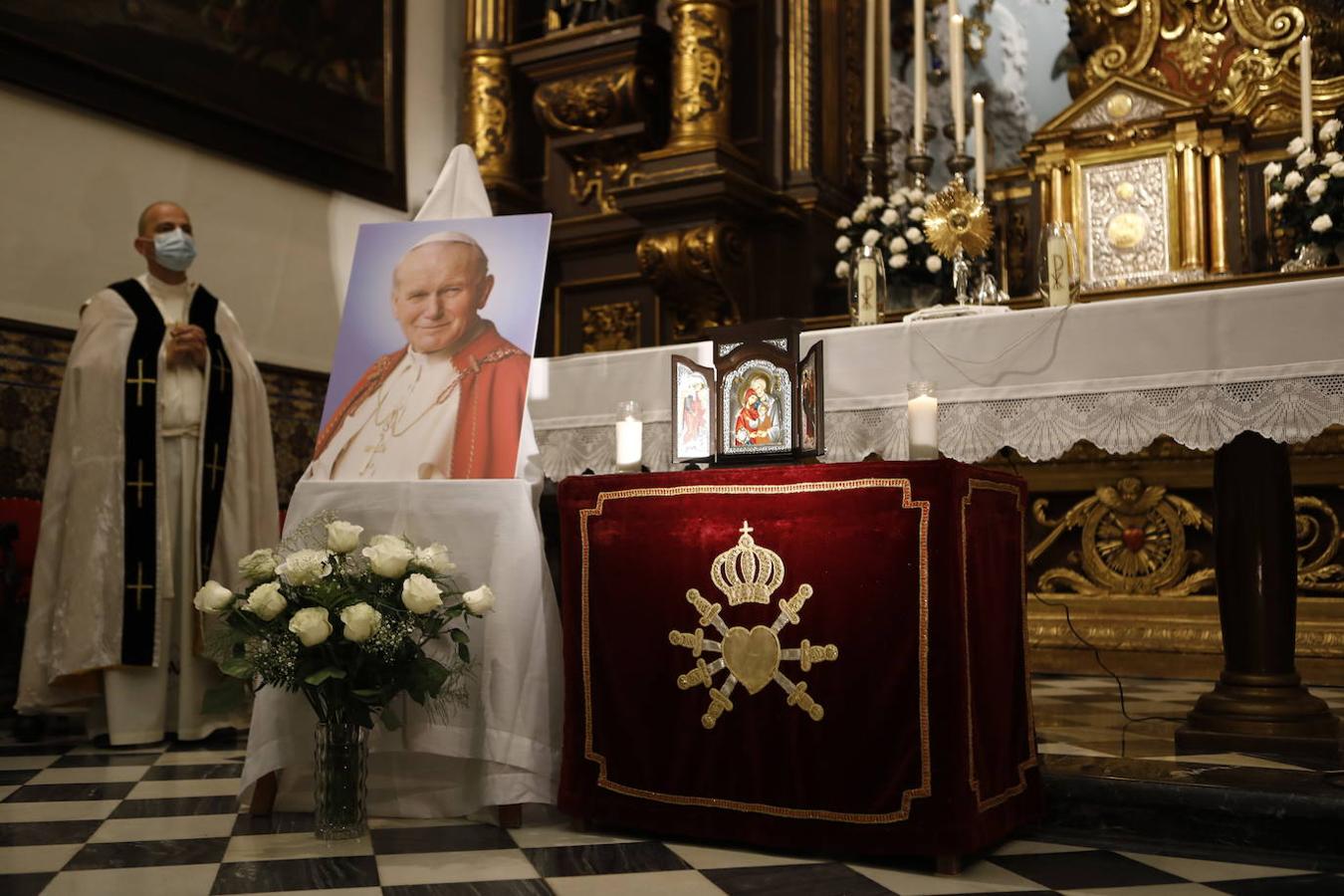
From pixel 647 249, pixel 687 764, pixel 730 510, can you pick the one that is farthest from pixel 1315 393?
pixel 647 249

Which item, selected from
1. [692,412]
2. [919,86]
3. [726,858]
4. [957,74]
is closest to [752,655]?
[726,858]

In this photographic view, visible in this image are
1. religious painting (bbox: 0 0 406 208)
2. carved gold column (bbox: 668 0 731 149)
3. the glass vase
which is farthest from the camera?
carved gold column (bbox: 668 0 731 149)

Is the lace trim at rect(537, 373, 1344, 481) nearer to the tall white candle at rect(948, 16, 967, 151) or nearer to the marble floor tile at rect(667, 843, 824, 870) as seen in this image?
the marble floor tile at rect(667, 843, 824, 870)

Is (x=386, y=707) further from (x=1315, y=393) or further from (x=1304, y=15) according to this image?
(x=1304, y=15)

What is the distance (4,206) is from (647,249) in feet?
8.27

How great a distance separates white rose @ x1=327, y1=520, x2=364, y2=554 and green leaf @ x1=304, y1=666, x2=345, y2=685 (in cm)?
27

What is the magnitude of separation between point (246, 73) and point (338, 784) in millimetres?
4219

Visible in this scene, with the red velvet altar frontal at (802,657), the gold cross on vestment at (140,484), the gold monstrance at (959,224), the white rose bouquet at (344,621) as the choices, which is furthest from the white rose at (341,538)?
the gold monstrance at (959,224)

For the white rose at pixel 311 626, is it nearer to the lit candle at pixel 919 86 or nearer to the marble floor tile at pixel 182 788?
the marble floor tile at pixel 182 788

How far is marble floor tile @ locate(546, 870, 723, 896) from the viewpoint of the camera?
8.03 ft

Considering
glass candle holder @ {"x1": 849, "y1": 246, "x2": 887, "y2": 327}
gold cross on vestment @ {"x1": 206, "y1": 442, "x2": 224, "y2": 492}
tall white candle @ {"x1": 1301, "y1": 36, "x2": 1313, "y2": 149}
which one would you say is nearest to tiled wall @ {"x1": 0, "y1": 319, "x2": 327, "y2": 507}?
gold cross on vestment @ {"x1": 206, "y1": 442, "x2": 224, "y2": 492}

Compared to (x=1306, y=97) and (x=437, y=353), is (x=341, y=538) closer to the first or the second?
(x=437, y=353)

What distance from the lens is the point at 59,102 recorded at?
5324 mm

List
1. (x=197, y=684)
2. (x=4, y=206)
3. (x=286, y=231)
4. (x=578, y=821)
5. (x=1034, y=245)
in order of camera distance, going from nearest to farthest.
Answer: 1. (x=578, y=821)
2. (x=197, y=684)
3. (x=4, y=206)
4. (x=1034, y=245)
5. (x=286, y=231)
